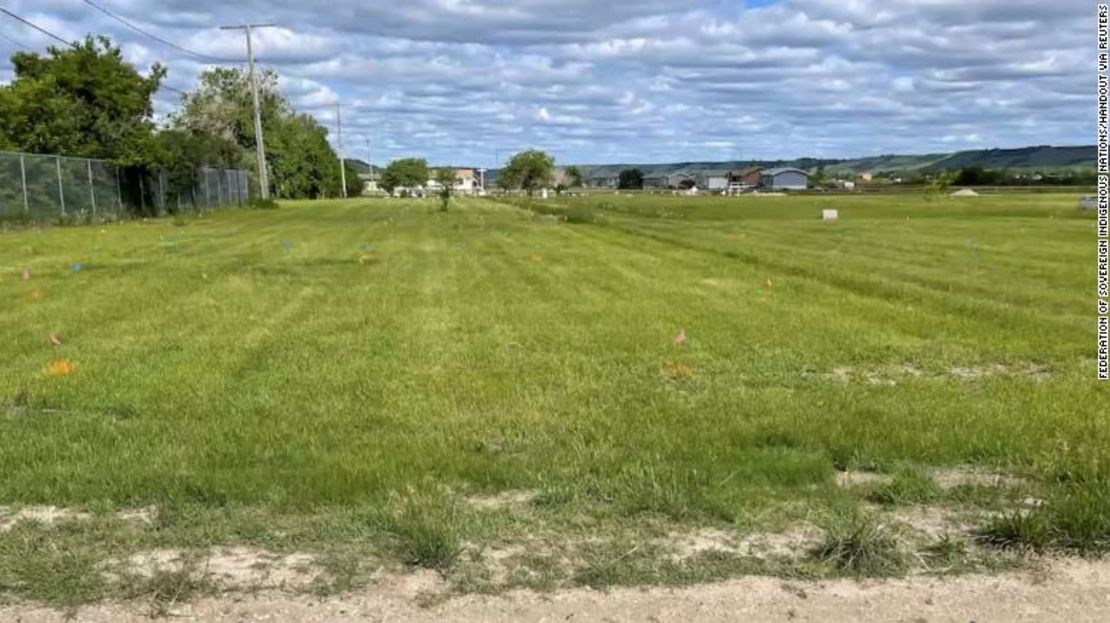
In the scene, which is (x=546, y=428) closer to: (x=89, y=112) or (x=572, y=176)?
(x=89, y=112)

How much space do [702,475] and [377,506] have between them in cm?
162

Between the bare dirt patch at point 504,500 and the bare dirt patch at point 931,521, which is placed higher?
the bare dirt patch at point 504,500

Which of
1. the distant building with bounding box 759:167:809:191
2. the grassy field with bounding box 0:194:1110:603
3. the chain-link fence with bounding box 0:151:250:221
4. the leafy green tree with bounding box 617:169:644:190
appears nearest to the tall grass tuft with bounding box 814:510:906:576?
the grassy field with bounding box 0:194:1110:603

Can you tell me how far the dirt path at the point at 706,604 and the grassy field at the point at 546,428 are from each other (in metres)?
0.12

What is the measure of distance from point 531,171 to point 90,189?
8075 cm

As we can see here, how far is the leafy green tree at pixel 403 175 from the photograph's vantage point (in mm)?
164375

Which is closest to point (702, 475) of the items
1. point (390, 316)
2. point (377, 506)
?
point (377, 506)

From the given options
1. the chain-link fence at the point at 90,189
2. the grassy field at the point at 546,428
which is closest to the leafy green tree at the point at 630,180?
the chain-link fence at the point at 90,189

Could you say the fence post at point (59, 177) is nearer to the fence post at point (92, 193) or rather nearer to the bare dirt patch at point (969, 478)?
the fence post at point (92, 193)

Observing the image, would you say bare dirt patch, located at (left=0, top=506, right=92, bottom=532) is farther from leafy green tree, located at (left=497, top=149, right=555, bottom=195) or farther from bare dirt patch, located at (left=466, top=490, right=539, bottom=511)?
leafy green tree, located at (left=497, top=149, right=555, bottom=195)

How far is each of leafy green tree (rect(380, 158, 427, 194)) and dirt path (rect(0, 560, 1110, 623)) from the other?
16115cm

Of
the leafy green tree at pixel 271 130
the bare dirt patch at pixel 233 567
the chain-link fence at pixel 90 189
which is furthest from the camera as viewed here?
the leafy green tree at pixel 271 130

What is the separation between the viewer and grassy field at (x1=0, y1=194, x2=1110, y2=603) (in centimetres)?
404

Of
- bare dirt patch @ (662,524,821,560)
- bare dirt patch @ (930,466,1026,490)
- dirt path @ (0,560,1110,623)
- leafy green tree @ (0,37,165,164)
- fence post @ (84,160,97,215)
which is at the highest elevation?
leafy green tree @ (0,37,165,164)
